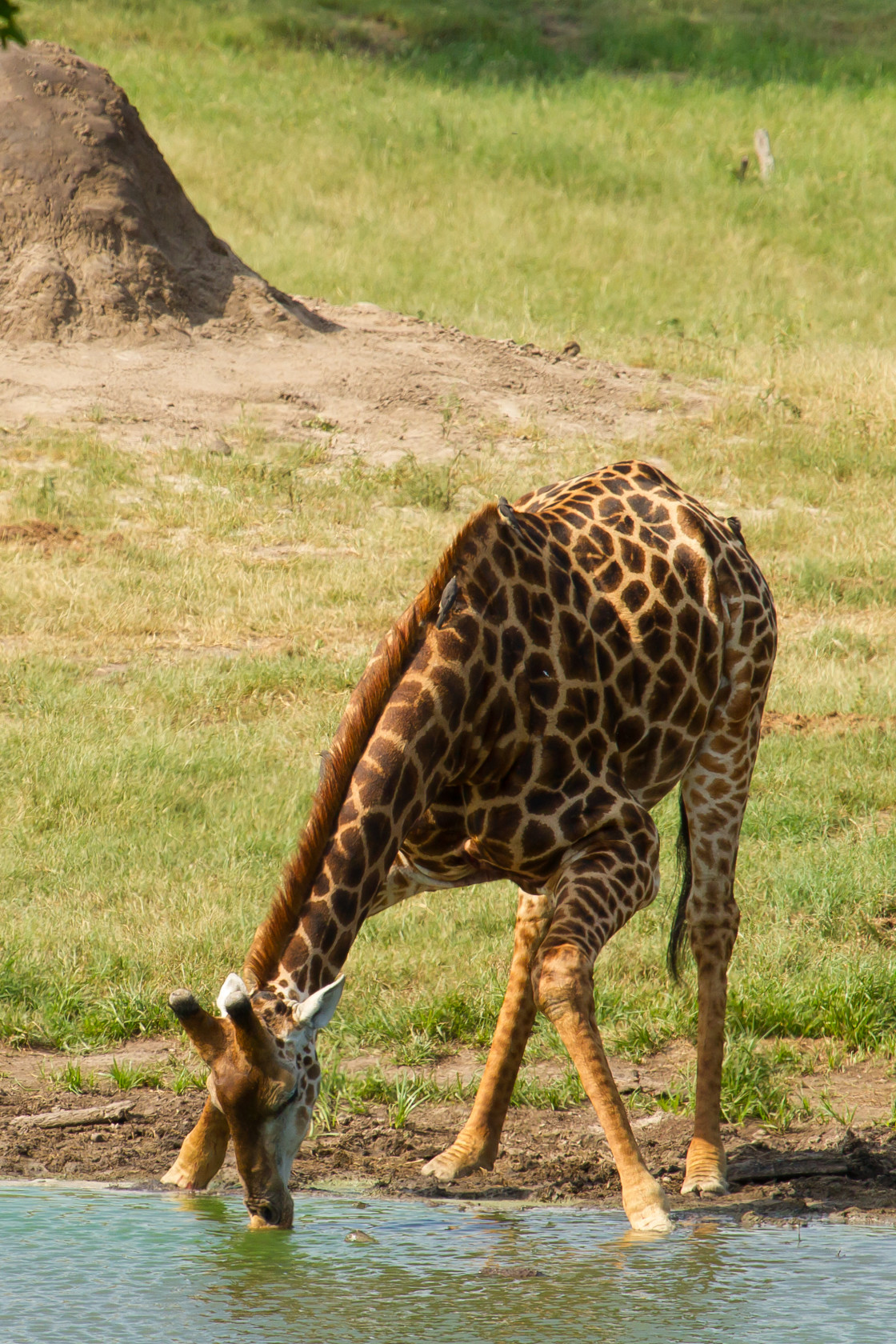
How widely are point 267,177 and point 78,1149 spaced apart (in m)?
21.4

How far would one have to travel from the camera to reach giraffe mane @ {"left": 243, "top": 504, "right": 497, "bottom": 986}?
4.41 meters

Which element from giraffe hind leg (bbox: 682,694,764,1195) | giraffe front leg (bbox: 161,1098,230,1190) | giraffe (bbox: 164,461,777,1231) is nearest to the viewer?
giraffe (bbox: 164,461,777,1231)

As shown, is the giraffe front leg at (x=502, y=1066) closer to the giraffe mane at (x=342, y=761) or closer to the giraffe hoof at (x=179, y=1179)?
the giraffe hoof at (x=179, y=1179)

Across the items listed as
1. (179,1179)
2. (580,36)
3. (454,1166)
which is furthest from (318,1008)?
(580,36)

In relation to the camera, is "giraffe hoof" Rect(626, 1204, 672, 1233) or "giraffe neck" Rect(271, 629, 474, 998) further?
"giraffe hoof" Rect(626, 1204, 672, 1233)

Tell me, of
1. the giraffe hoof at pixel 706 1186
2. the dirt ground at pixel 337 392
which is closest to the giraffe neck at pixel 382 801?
the giraffe hoof at pixel 706 1186

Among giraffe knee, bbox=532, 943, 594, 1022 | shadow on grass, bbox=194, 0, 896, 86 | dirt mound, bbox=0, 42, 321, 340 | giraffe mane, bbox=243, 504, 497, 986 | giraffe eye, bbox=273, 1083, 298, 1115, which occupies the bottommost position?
giraffe eye, bbox=273, 1083, 298, 1115

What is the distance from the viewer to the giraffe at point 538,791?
14.3 ft

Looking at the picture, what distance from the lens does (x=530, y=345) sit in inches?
682

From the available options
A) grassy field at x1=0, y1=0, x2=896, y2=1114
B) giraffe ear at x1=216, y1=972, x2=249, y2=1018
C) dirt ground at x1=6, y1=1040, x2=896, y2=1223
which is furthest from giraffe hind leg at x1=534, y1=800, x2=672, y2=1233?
grassy field at x1=0, y1=0, x2=896, y2=1114

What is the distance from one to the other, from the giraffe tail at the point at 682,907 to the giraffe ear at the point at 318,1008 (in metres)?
1.96

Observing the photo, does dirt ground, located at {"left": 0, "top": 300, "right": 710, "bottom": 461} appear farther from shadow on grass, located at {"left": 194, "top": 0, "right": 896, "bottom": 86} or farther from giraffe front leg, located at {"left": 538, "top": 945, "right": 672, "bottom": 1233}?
shadow on grass, located at {"left": 194, "top": 0, "right": 896, "bottom": 86}

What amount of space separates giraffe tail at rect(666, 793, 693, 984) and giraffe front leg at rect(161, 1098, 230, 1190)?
1.93 meters

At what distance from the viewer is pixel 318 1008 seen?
4199 millimetres
